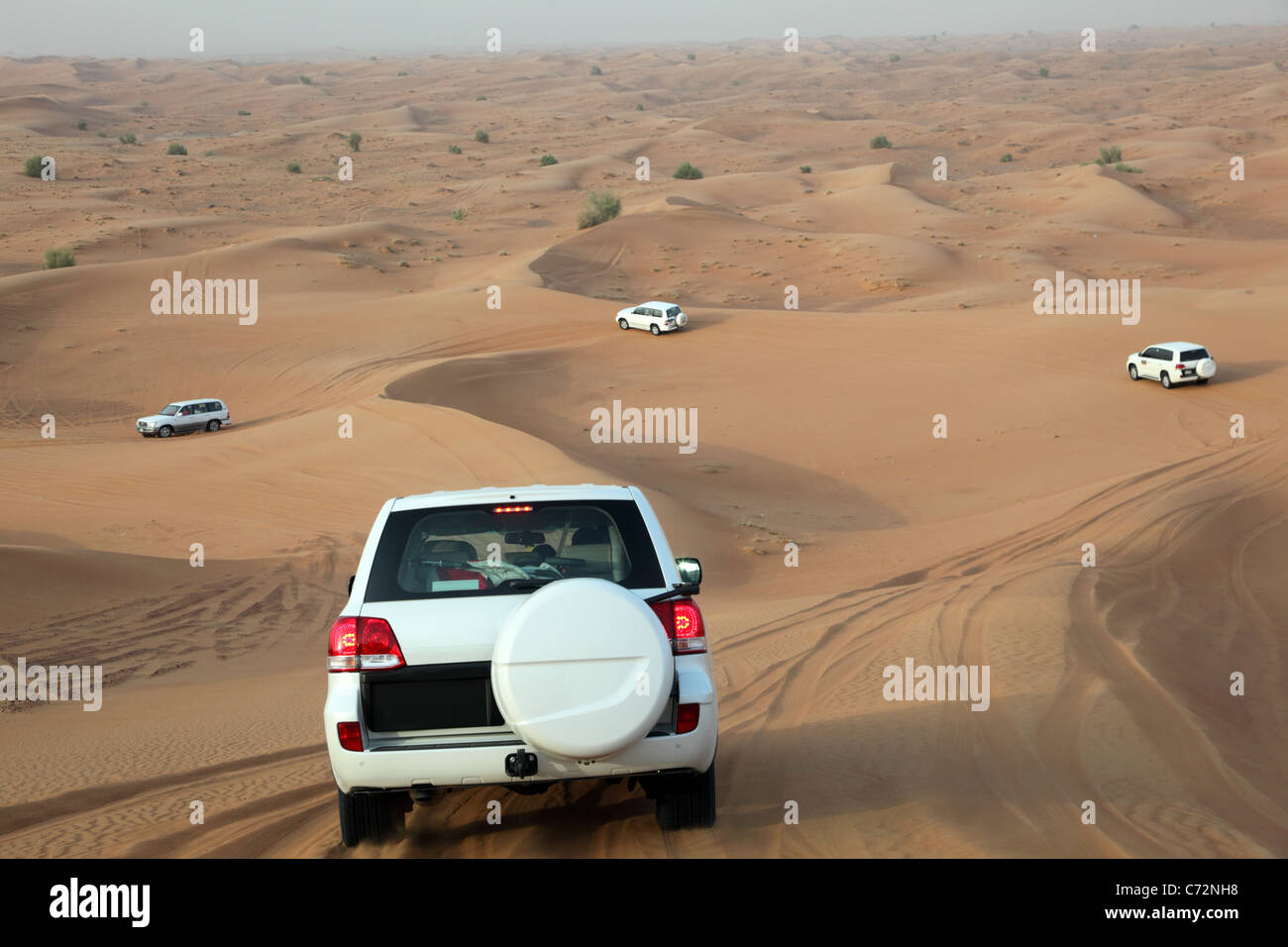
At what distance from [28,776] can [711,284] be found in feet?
137

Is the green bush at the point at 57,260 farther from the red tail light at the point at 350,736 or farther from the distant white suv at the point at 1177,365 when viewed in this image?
the red tail light at the point at 350,736

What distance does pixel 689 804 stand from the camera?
5.90 metres

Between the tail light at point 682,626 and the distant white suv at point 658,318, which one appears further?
the distant white suv at point 658,318

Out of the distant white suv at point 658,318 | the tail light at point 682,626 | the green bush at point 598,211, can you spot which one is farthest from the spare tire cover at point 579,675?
the green bush at point 598,211

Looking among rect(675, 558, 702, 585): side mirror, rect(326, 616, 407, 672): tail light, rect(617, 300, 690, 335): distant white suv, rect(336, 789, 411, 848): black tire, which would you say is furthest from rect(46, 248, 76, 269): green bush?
rect(675, 558, 702, 585): side mirror

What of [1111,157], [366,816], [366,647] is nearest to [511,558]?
[366,647]

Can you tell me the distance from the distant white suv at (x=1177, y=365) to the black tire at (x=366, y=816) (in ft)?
85.9

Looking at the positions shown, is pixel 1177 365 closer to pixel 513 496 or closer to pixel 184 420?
pixel 184 420

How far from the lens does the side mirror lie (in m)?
5.92

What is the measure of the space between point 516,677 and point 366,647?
84 centimetres

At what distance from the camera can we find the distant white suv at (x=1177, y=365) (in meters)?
27.6

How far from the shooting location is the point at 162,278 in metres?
41.2
